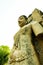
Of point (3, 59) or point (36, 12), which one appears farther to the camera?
point (3, 59)

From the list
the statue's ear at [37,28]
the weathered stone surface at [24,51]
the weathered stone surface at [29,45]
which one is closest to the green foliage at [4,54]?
the weathered stone surface at [29,45]

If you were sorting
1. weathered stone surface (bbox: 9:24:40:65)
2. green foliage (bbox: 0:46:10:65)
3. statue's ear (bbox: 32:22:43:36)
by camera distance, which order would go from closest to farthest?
weathered stone surface (bbox: 9:24:40:65)
statue's ear (bbox: 32:22:43:36)
green foliage (bbox: 0:46:10:65)

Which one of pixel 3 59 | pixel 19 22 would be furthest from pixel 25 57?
pixel 3 59

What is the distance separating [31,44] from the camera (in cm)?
530

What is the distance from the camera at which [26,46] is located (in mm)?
5293

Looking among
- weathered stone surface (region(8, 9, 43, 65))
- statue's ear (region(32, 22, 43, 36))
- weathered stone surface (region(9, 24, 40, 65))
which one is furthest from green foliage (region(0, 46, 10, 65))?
statue's ear (region(32, 22, 43, 36))

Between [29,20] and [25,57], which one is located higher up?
[29,20]

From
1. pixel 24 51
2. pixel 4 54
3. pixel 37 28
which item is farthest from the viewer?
pixel 4 54

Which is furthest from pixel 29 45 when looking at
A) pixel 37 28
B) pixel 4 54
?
pixel 4 54

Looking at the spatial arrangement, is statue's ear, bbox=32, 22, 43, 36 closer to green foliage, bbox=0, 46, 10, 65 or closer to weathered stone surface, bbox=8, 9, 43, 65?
weathered stone surface, bbox=8, 9, 43, 65

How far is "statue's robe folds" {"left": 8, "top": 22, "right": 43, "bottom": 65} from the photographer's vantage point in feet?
16.8

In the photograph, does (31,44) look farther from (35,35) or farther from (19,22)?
(19,22)

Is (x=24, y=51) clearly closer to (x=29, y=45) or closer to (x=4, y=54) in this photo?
(x=29, y=45)

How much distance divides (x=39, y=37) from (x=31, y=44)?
27 cm
